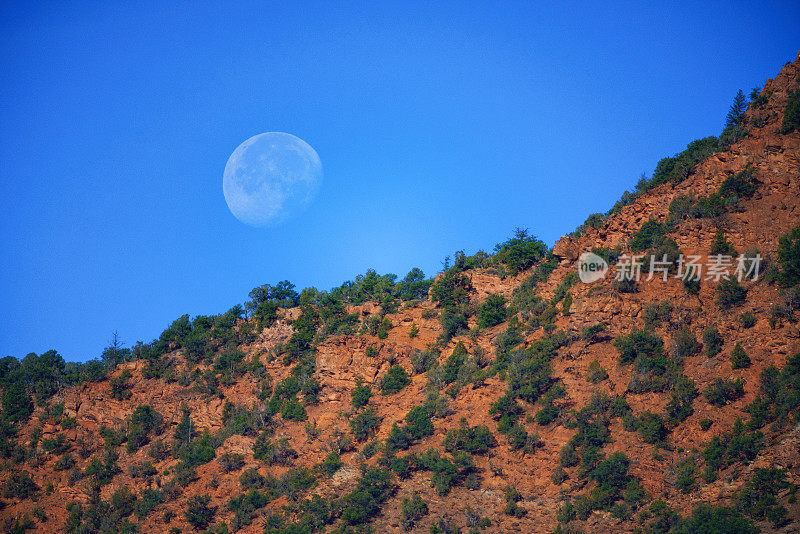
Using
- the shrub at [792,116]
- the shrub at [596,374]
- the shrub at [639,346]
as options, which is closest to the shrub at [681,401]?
the shrub at [639,346]

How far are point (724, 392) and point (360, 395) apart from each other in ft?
85.6

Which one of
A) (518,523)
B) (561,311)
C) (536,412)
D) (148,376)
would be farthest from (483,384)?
(148,376)

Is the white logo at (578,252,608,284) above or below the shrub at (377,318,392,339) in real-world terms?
below

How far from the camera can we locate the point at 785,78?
160 feet

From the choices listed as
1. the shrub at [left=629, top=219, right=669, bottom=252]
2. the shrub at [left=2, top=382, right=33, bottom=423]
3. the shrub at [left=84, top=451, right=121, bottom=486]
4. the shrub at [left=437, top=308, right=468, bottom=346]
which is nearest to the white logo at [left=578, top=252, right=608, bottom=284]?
the shrub at [left=629, top=219, right=669, bottom=252]

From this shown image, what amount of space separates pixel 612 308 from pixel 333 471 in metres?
23.5

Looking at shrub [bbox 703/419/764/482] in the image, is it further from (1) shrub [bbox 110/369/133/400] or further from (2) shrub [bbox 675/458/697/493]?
(1) shrub [bbox 110/369/133/400]

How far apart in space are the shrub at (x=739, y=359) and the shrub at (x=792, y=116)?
20.2 meters

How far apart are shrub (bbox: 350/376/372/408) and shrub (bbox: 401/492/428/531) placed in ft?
35.7

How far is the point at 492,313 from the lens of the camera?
51.4m

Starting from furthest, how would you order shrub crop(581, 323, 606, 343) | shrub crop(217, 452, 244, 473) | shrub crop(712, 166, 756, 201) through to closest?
shrub crop(217, 452, 244, 473), shrub crop(712, 166, 756, 201), shrub crop(581, 323, 606, 343)

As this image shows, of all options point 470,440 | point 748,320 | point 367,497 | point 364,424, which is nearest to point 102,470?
point 364,424

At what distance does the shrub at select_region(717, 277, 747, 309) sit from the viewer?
3988cm

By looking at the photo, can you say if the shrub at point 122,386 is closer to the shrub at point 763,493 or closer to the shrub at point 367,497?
the shrub at point 367,497
